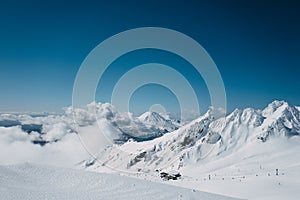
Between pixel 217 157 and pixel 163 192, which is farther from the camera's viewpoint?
pixel 217 157

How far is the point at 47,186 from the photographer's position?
20.0 m

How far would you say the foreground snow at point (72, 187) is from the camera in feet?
58.4

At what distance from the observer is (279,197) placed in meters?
22.9

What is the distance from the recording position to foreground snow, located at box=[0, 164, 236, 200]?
17.8m

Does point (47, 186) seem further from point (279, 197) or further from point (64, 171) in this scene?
point (279, 197)

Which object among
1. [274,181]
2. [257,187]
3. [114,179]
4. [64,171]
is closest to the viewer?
[114,179]

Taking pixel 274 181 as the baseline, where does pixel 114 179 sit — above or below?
below

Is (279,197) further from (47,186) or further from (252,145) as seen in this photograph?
(252,145)

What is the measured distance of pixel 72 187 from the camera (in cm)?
2023

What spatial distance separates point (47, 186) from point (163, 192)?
792cm

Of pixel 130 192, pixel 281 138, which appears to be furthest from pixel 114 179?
pixel 281 138

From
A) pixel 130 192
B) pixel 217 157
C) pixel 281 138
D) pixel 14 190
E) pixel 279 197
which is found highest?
pixel 281 138

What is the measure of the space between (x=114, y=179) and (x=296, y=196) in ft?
46.9

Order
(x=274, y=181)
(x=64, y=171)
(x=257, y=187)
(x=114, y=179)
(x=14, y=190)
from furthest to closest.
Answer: (x=274, y=181) < (x=257, y=187) < (x=64, y=171) < (x=114, y=179) < (x=14, y=190)
